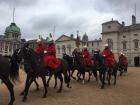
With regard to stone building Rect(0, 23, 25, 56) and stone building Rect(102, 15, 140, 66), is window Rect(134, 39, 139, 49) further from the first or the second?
stone building Rect(0, 23, 25, 56)

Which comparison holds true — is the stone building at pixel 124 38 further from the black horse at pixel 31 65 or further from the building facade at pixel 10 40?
the black horse at pixel 31 65

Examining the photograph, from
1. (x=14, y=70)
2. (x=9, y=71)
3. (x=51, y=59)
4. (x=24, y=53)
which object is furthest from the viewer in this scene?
(x=51, y=59)

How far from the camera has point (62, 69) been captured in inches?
613

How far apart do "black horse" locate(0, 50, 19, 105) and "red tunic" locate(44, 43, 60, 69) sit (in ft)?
7.13

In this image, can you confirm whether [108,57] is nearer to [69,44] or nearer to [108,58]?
[108,58]

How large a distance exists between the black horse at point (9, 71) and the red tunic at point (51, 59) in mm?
2172

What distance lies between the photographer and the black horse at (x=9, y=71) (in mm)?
11508

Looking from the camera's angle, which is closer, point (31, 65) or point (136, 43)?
point (31, 65)

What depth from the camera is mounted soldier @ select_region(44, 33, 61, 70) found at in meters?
14.4

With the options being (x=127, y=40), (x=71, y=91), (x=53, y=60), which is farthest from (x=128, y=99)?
(x=127, y=40)

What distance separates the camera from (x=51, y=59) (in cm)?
1445

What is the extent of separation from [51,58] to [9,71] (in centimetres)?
302

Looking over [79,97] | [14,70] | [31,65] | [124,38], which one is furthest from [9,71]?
[124,38]

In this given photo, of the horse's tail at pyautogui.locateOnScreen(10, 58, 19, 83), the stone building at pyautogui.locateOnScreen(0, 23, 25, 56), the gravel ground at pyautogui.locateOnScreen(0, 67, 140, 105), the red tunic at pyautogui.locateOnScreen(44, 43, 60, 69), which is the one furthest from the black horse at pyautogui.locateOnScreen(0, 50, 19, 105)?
the stone building at pyautogui.locateOnScreen(0, 23, 25, 56)
